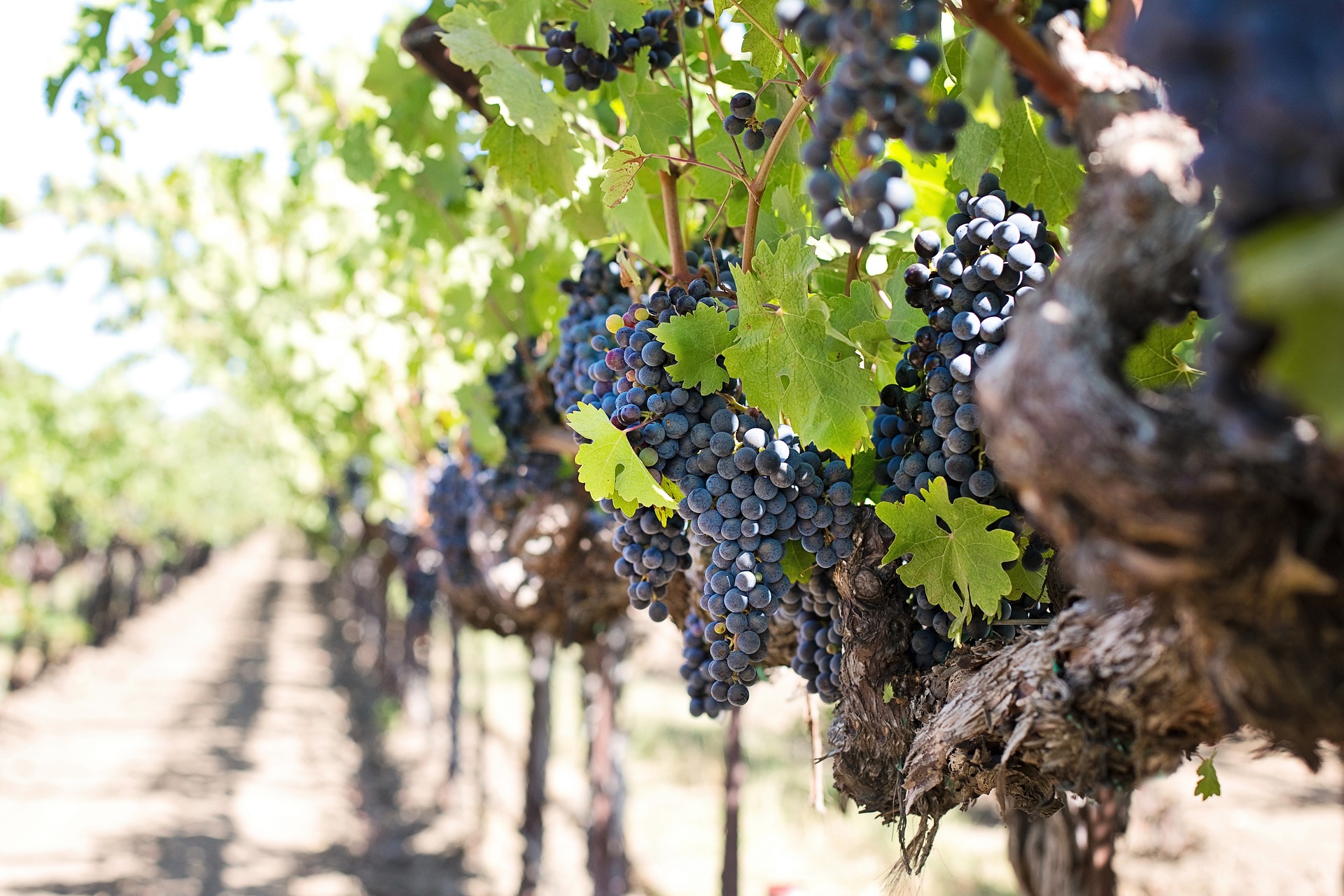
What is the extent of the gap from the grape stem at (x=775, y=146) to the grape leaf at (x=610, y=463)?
363mm

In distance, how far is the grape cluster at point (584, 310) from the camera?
2.37 meters

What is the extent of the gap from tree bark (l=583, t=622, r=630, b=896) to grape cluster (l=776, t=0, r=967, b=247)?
4.72 m

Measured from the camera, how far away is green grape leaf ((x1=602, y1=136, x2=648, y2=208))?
5.82 ft

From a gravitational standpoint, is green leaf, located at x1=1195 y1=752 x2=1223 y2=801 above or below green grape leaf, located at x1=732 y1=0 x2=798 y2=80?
below

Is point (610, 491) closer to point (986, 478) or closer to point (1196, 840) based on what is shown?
point (986, 478)

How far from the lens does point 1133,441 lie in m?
0.80

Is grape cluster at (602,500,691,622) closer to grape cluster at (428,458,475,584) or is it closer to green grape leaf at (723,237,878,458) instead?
green grape leaf at (723,237,878,458)

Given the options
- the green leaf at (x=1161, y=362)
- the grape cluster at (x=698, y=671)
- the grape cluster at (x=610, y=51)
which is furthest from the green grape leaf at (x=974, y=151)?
→ the grape cluster at (x=698, y=671)

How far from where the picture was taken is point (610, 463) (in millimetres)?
1664

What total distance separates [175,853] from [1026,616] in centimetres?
920

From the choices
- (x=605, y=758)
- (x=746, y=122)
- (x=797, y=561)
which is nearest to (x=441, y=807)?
(x=605, y=758)

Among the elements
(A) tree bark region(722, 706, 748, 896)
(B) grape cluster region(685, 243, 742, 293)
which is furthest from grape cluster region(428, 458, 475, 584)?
(B) grape cluster region(685, 243, 742, 293)

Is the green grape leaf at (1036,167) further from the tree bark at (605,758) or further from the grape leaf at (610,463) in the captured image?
the tree bark at (605,758)

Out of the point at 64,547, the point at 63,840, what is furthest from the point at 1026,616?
the point at 64,547
